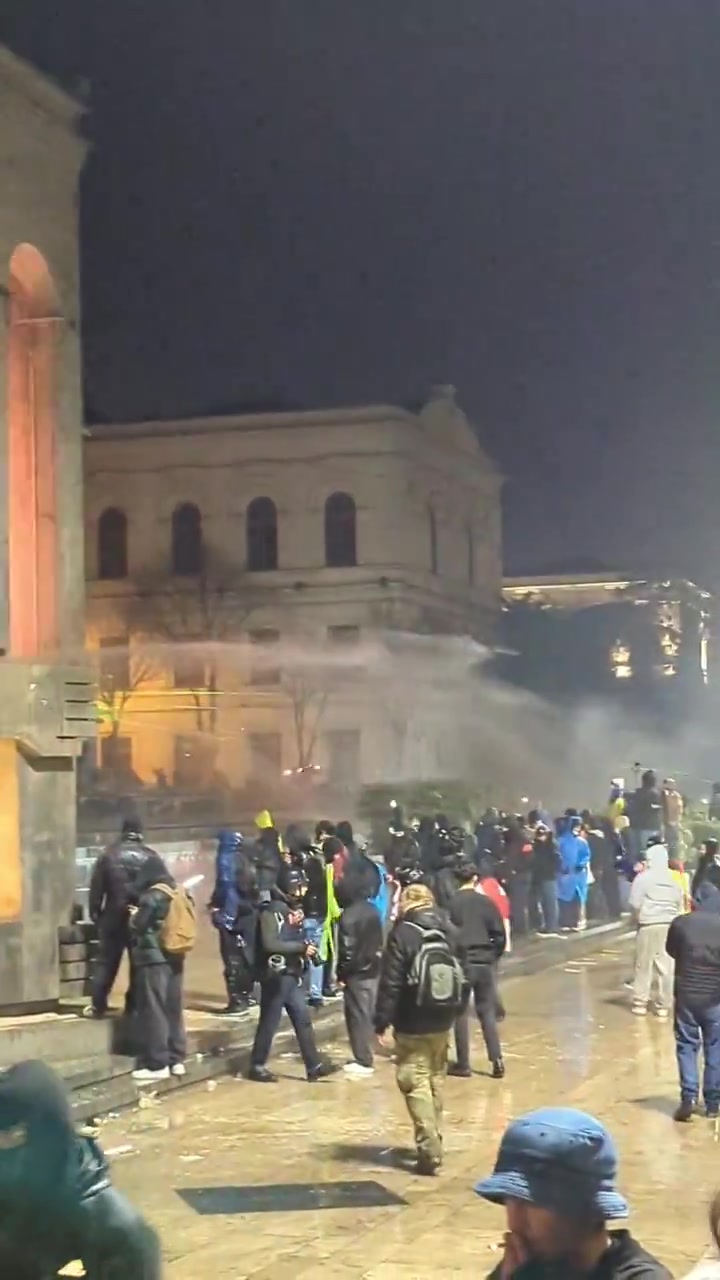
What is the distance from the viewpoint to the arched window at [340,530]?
49406mm

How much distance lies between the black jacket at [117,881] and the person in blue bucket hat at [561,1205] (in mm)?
9660

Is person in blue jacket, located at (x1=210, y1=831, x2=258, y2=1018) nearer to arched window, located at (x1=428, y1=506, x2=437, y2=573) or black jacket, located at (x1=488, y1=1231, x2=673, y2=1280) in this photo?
black jacket, located at (x1=488, y1=1231, x2=673, y2=1280)

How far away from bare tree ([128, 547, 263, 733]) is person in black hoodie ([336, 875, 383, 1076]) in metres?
38.8

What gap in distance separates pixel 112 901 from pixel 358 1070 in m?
2.21

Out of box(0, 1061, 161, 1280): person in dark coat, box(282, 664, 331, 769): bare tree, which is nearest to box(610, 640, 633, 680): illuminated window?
box(282, 664, 331, 769): bare tree

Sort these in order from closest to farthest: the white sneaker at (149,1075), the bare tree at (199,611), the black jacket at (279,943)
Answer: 1. the white sneaker at (149,1075)
2. the black jacket at (279,943)
3. the bare tree at (199,611)

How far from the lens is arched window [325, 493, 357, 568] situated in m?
49.4

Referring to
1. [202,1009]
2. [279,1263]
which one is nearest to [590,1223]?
[279,1263]

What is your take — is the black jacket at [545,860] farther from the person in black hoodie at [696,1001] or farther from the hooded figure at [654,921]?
the person in black hoodie at [696,1001]

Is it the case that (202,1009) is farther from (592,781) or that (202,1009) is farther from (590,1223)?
(592,781)

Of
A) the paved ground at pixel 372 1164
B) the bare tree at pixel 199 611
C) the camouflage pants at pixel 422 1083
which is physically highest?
the bare tree at pixel 199 611

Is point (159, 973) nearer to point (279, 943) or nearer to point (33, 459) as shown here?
point (279, 943)

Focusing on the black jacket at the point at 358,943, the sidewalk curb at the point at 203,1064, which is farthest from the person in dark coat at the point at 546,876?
the black jacket at the point at 358,943

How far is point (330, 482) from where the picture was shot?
49875 millimetres
